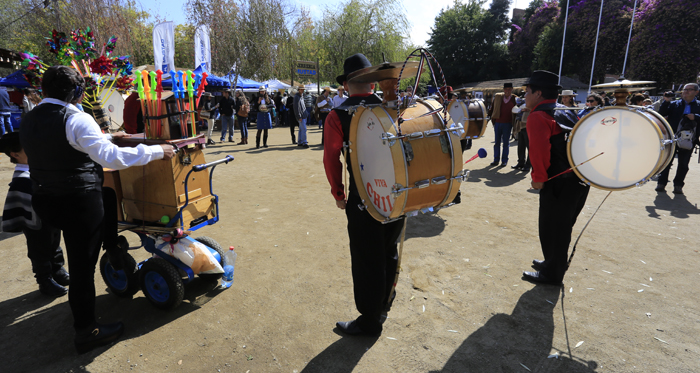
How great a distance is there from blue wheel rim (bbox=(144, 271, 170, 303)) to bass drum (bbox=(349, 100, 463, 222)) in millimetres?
1975

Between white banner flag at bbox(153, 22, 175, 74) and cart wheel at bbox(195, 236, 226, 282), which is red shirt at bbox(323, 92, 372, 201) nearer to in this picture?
cart wheel at bbox(195, 236, 226, 282)

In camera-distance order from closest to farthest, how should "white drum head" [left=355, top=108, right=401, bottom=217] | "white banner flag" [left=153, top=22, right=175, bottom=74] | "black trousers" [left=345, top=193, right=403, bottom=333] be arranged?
"white drum head" [left=355, top=108, right=401, bottom=217] → "black trousers" [left=345, top=193, right=403, bottom=333] → "white banner flag" [left=153, top=22, right=175, bottom=74]

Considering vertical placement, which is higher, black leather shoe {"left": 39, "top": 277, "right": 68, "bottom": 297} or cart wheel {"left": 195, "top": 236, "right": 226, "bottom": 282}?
cart wheel {"left": 195, "top": 236, "right": 226, "bottom": 282}

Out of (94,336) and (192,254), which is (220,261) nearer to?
(192,254)

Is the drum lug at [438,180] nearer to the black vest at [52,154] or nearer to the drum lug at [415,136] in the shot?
the drum lug at [415,136]

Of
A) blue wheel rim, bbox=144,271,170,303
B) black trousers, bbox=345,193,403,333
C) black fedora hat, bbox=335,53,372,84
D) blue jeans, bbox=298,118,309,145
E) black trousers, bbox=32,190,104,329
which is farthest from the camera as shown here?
blue jeans, bbox=298,118,309,145

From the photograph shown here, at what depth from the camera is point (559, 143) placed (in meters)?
3.50

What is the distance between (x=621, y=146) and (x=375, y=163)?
2.16 meters

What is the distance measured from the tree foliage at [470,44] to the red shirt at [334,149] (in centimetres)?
4223

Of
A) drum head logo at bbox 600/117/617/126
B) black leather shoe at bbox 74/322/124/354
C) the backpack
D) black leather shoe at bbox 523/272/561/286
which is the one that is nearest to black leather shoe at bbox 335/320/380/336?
black leather shoe at bbox 74/322/124/354

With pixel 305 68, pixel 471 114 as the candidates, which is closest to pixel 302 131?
pixel 471 114

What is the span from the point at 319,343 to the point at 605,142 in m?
2.85

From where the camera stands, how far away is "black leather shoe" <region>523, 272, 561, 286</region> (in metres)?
3.72

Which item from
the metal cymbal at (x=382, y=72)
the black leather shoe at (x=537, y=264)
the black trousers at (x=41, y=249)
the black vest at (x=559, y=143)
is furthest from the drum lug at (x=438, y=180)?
the black trousers at (x=41, y=249)
